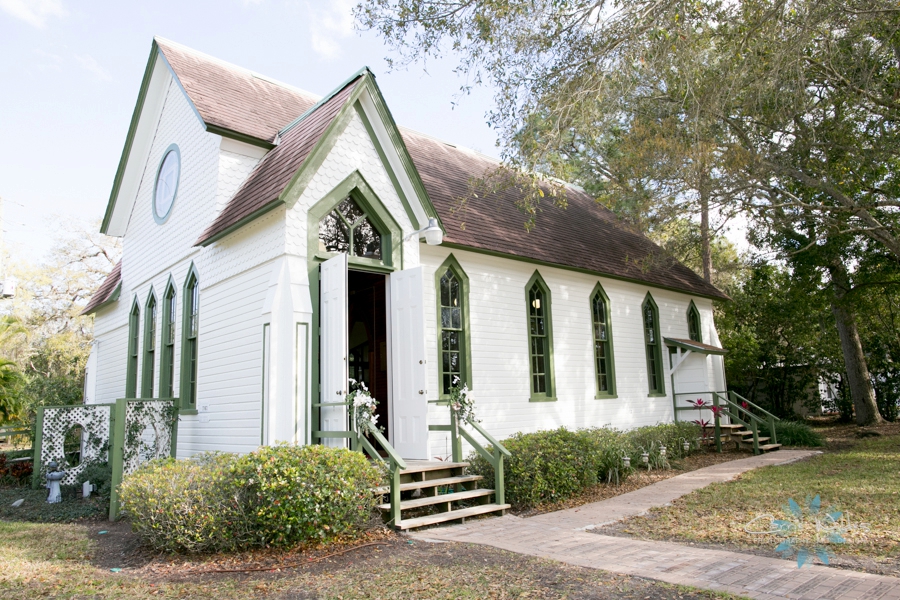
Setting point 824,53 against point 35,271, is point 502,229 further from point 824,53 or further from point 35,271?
point 35,271

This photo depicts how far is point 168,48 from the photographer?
44.1 feet

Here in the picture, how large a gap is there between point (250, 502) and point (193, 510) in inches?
23.6

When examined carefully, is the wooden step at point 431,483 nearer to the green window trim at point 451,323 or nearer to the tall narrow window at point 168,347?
the green window trim at point 451,323

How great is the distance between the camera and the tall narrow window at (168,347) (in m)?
12.9

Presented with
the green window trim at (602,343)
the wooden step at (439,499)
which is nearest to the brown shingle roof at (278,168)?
the wooden step at (439,499)

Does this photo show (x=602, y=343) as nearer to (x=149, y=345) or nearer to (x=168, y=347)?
(x=168, y=347)

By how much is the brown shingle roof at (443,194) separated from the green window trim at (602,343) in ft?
2.48

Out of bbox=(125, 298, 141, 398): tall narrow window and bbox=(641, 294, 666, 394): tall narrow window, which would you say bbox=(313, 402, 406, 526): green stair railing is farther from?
bbox=(641, 294, 666, 394): tall narrow window

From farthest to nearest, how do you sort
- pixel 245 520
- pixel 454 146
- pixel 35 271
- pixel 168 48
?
pixel 35 271 < pixel 454 146 < pixel 168 48 < pixel 245 520

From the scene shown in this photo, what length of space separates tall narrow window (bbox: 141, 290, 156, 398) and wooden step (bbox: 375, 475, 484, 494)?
25.9 ft

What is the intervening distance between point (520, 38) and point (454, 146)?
8.81 meters

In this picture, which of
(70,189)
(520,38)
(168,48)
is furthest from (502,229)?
(70,189)

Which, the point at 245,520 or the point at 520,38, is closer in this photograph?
the point at 245,520

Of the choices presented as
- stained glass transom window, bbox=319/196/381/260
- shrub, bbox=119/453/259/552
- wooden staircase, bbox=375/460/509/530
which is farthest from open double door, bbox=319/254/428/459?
shrub, bbox=119/453/259/552
